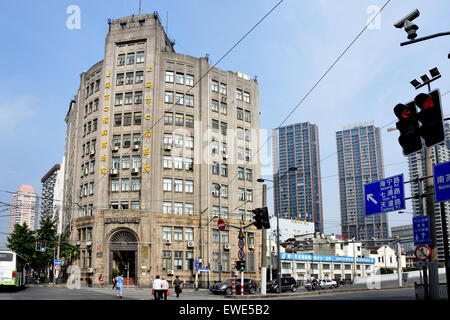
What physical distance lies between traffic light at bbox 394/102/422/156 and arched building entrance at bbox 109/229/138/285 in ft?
147

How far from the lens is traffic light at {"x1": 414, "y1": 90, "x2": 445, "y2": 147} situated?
8.02 m

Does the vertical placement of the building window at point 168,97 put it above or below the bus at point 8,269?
above

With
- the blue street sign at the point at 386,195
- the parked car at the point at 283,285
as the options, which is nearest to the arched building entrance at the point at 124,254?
the parked car at the point at 283,285

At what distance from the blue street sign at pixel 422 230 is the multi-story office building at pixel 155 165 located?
1200 inches

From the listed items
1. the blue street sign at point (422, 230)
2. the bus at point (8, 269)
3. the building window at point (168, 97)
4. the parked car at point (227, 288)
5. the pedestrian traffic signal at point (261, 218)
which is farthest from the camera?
the building window at point (168, 97)

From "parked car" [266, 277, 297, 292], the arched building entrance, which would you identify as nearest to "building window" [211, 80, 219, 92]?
the arched building entrance

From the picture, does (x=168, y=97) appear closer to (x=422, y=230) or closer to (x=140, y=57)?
(x=140, y=57)

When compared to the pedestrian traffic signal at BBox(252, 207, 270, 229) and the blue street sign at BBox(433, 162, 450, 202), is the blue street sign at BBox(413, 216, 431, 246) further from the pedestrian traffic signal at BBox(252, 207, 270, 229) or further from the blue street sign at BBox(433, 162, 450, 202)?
the pedestrian traffic signal at BBox(252, 207, 270, 229)

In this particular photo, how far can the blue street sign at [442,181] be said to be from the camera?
12047 mm

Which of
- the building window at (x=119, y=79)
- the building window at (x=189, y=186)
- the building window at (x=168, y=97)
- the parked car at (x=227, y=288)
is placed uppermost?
the building window at (x=119, y=79)

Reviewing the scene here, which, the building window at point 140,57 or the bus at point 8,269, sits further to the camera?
the building window at point 140,57

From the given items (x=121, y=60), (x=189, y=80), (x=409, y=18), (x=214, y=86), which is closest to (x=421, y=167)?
(x=214, y=86)

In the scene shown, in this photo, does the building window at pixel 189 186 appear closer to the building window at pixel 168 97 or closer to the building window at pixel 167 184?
the building window at pixel 167 184
